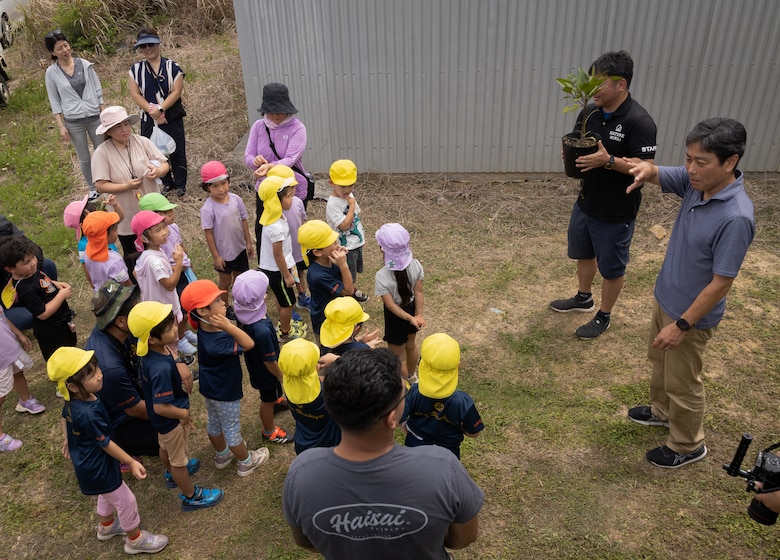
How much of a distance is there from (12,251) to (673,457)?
4.94m

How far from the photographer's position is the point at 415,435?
3.28 m

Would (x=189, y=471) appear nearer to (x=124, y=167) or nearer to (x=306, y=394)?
(x=306, y=394)

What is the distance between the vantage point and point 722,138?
3162 mm

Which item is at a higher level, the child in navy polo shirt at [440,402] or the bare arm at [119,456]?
the child in navy polo shirt at [440,402]

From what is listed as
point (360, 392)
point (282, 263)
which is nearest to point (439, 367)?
point (360, 392)

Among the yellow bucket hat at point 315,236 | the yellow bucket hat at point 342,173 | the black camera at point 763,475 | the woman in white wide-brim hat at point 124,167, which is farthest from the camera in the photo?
the woman in white wide-brim hat at point 124,167

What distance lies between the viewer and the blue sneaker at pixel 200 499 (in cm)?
390

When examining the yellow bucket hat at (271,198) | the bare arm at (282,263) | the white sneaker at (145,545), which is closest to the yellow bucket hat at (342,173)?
the yellow bucket hat at (271,198)

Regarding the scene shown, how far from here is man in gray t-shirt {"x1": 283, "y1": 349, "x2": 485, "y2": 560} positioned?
6.27 feet

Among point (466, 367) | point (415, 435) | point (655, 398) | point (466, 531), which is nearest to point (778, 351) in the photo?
point (655, 398)

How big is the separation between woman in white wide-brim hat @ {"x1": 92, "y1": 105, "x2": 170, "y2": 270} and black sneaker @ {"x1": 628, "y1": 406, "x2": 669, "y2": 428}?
14.8 ft

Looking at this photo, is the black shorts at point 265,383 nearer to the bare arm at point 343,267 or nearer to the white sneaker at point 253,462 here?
the white sneaker at point 253,462

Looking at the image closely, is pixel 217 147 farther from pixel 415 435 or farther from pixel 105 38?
pixel 415 435

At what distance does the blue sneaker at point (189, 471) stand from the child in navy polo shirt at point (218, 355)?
1.10 ft
